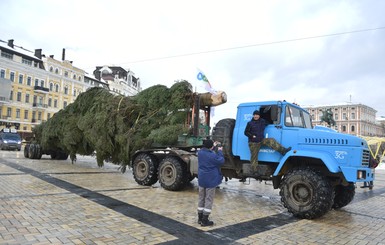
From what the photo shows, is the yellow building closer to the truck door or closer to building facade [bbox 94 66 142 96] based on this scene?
building facade [bbox 94 66 142 96]

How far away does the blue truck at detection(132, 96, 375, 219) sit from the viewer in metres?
6.78

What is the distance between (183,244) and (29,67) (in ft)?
217

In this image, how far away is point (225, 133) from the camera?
29.1 feet

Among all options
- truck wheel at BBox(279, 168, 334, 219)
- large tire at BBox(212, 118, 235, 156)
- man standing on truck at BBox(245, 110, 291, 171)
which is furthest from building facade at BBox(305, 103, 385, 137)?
truck wheel at BBox(279, 168, 334, 219)

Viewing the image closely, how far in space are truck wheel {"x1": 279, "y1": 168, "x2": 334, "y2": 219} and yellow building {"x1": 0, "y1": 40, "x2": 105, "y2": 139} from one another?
50353 millimetres

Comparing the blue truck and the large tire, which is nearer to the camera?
the blue truck

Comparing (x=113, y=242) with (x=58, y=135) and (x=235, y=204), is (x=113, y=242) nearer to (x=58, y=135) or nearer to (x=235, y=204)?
(x=235, y=204)

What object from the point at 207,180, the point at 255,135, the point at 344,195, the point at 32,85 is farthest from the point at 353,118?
the point at 207,180

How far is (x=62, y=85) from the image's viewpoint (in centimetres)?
6988

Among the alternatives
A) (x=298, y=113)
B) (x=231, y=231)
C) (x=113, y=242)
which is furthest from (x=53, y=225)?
(x=298, y=113)

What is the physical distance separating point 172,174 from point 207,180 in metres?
4.04

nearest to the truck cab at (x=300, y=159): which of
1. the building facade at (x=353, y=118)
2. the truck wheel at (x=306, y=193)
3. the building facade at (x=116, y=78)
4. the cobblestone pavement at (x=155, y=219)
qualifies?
the truck wheel at (x=306, y=193)

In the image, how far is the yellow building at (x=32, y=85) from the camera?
190ft

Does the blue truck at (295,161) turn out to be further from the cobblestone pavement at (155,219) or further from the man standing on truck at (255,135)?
the cobblestone pavement at (155,219)
